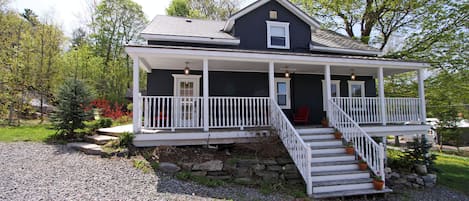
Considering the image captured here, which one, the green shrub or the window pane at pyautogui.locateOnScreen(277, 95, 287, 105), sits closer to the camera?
the green shrub

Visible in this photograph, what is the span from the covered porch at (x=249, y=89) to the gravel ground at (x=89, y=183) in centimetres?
145

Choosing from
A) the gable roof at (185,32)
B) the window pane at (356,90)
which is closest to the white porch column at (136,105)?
the gable roof at (185,32)

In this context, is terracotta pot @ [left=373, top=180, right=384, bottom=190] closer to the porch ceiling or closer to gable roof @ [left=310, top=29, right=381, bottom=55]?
the porch ceiling

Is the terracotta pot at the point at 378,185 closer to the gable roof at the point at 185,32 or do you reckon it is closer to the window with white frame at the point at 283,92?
the window with white frame at the point at 283,92

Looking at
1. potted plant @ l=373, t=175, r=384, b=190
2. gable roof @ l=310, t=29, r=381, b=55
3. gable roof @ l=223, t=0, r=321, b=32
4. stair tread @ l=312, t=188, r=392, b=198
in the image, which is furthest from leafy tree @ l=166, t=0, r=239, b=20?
stair tread @ l=312, t=188, r=392, b=198

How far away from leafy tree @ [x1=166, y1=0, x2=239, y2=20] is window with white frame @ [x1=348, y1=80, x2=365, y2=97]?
48.6 ft

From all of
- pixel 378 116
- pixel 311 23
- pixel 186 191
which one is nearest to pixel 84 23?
pixel 311 23

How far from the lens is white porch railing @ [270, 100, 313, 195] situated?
5.55 m

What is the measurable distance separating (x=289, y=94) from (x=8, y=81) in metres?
13.8

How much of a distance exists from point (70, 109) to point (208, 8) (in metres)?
18.0

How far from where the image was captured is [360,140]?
7156mm

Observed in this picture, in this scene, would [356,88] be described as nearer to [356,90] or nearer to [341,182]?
[356,90]

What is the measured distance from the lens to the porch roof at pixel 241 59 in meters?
6.80

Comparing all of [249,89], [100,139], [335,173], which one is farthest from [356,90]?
→ [100,139]
